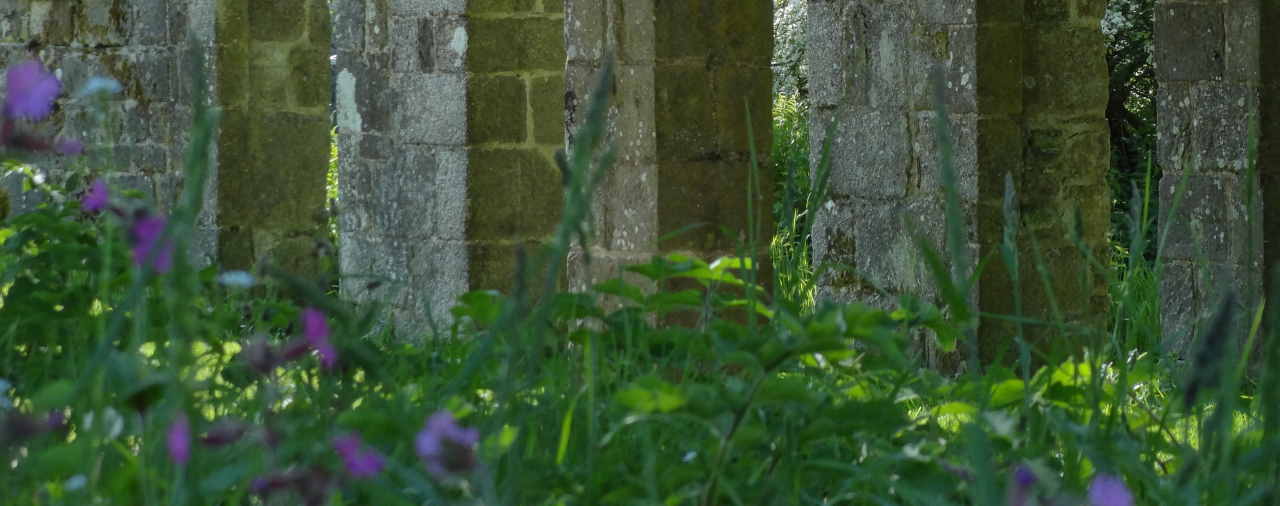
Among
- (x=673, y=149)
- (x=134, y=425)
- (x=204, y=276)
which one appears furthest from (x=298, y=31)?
(x=134, y=425)

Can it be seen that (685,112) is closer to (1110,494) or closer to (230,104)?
(230,104)

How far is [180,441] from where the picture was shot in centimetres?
129

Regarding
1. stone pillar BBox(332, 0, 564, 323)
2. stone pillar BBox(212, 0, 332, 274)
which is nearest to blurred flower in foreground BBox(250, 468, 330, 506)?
stone pillar BBox(332, 0, 564, 323)

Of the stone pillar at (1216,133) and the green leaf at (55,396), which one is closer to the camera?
the green leaf at (55,396)

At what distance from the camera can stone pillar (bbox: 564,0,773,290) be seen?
235 inches

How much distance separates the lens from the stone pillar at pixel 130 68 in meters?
9.61

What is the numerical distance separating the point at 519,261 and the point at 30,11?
10239 millimetres

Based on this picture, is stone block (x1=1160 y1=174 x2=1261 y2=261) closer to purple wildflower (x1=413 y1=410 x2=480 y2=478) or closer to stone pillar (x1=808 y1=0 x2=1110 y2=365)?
stone pillar (x1=808 y1=0 x2=1110 y2=365)

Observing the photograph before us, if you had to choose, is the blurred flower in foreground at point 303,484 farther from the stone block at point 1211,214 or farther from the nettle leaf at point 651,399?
the stone block at point 1211,214

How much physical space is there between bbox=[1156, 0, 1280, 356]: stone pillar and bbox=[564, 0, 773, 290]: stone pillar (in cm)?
167

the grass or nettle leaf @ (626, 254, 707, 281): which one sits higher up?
nettle leaf @ (626, 254, 707, 281)

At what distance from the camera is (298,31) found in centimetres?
953

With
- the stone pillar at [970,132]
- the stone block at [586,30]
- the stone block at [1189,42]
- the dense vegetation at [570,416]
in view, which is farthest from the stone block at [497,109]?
the dense vegetation at [570,416]

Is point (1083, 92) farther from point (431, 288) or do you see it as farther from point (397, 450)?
point (397, 450)
